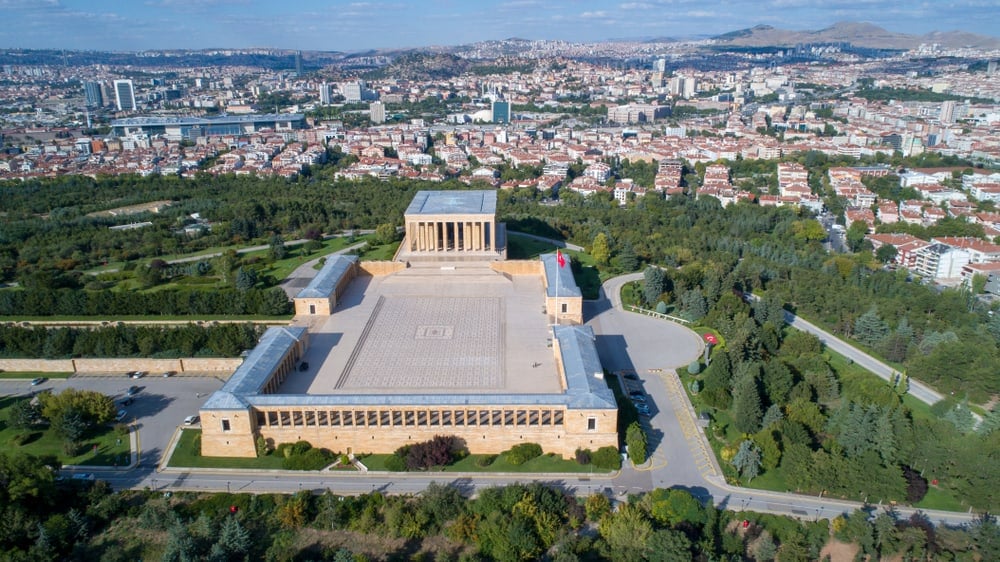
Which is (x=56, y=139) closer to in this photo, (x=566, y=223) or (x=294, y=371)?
(x=566, y=223)

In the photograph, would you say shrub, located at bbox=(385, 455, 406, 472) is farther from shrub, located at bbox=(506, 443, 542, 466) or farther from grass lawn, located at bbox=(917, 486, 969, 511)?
grass lawn, located at bbox=(917, 486, 969, 511)

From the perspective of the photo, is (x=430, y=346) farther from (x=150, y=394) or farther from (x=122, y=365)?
(x=122, y=365)

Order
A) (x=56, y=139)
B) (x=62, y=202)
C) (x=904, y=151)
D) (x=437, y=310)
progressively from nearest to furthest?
(x=437, y=310) → (x=62, y=202) → (x=904, y=151) → (x=56, y=139)

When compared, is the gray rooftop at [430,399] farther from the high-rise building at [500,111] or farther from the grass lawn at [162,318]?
the high-rise building at [500,111]

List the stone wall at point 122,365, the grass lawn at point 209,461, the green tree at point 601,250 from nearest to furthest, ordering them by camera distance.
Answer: the grass lawn at point 209,461 → the stone wall at point 122,365 → the green tree at point 601,250

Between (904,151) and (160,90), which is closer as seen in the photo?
(904,151)

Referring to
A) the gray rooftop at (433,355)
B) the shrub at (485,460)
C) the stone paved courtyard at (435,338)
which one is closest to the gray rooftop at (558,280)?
the gray rooftop at (433,355)

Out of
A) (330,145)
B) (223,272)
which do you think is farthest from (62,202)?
(330,145)
